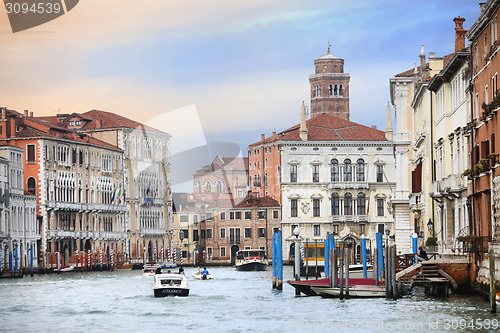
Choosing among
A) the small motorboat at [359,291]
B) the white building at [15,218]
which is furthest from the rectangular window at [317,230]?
the small motorboat at [359,291]

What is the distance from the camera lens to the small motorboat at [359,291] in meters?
35.5

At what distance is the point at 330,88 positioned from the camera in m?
124

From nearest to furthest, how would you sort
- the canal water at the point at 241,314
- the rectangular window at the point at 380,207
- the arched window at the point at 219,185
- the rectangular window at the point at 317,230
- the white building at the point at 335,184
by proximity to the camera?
the canal water at the point at 241,314
the rectangular window at the point at 317,230
the white building at the point at 335,184
the rectangular window at the point at 380,207
the arched window at the point at 219,185

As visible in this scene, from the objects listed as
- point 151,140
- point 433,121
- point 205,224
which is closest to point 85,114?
point 151,140

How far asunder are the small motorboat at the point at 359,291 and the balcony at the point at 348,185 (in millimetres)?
55234

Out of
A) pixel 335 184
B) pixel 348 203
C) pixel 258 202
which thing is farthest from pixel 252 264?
pixel 258 202

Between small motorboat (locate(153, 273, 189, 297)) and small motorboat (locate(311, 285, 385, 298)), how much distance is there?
6809 millimetres

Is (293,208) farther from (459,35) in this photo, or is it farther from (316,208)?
(459,35)

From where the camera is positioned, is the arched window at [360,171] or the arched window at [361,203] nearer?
the arched window at [361,203]

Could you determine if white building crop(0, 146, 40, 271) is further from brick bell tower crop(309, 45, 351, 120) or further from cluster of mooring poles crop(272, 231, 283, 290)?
brick bell tower crop(309, 45, 351, 120)

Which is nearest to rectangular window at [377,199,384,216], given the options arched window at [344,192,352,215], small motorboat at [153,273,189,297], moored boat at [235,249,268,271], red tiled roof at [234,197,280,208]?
arched window at [344,192,352,215]

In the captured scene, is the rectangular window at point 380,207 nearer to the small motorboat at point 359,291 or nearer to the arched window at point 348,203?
the arched window at point 348,203

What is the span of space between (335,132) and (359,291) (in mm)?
59187

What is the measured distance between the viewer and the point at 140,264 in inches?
3541
